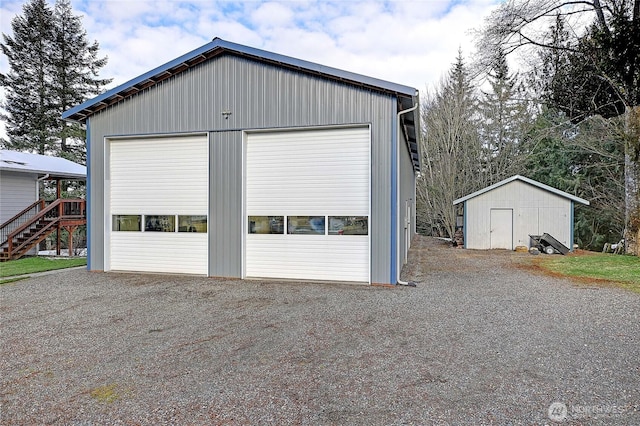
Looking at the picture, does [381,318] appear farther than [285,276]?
No

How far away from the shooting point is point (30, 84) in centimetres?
2294

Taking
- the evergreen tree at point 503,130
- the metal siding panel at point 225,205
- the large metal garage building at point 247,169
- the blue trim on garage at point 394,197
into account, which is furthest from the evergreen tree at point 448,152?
the metal siding panel at point 225,205

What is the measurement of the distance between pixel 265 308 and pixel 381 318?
1858 millimetres

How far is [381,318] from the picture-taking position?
5535 millimetres

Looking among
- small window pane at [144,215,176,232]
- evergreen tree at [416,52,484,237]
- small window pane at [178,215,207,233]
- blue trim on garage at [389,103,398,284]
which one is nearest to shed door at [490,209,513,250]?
evergreen tree at [416,52,484,237]

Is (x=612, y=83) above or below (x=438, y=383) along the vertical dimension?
above

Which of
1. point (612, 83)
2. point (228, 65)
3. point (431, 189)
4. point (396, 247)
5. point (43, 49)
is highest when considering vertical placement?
point (43, 49)

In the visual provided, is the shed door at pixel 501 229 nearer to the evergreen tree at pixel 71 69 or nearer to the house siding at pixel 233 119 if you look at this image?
the house siding at pixel 233 119

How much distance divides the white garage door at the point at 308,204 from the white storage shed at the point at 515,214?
9.55 meters

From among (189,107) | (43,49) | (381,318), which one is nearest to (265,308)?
(381,318)

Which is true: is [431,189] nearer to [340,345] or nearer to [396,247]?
[396,247]

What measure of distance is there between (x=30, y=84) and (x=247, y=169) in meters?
22.2

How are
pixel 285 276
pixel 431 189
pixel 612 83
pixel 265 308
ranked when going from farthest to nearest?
pixel 431 189 < pixel 612 83 < pixel 285 276 < pixel 265 308

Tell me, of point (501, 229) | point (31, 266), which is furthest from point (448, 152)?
point (31, 266)
